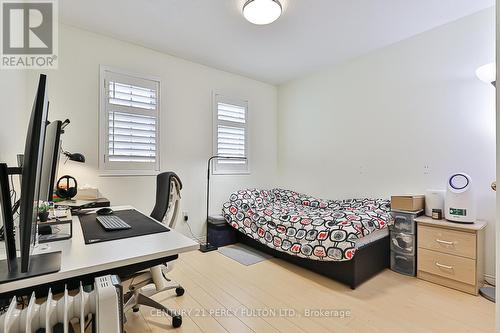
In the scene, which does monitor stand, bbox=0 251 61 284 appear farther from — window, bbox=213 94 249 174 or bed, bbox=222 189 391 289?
window, bbox=213 94 249 174

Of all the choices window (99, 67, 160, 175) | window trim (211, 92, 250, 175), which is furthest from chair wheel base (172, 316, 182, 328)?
window trim (211, 92, 250, 175)

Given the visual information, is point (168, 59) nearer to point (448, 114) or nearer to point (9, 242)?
point (9, 242)

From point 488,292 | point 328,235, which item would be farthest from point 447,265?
point 328,235

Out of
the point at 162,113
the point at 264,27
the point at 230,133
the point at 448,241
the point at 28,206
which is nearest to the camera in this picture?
the point at 28,206

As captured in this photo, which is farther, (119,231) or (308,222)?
(308,222)

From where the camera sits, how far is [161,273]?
1705 mm

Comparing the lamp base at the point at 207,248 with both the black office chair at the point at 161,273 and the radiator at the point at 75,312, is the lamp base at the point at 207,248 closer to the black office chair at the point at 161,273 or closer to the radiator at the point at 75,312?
the black office chair at the point at 161,273

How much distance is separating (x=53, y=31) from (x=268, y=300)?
3.50 meters

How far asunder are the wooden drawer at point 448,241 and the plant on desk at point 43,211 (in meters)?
3.13

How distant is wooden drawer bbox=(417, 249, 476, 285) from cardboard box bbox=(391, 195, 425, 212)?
1.41 feet

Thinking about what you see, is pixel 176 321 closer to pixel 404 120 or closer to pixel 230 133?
pixel 230 133

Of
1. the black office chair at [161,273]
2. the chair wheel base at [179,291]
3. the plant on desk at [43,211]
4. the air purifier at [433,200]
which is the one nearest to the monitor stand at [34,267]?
the plant on desk at [43,211]

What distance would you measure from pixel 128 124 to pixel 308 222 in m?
2.50

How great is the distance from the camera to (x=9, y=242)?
0.82 meters
